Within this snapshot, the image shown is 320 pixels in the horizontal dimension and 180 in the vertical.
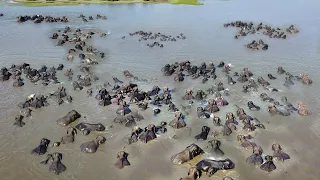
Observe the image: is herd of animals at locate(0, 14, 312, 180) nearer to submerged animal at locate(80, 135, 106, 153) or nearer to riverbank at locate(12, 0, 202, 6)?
submerged animal at locate(80, 135, 106, 153)

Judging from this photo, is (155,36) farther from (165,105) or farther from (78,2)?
(78,2)

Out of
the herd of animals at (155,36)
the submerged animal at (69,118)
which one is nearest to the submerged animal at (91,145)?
the submerged animal at (69,118)

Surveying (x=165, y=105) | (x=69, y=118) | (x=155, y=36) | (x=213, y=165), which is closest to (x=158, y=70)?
(x=165, y=105)

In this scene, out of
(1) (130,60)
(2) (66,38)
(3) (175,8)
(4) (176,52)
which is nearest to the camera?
(1) (130,60)

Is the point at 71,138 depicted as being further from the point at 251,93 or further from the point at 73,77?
the point at 251,93

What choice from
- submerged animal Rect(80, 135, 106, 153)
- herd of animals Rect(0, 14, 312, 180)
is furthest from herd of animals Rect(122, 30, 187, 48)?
submerged animal Rect(80, 135, 106, 153)

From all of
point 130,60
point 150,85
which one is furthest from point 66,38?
point 150,85
